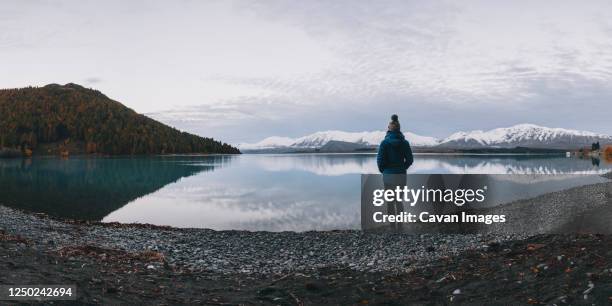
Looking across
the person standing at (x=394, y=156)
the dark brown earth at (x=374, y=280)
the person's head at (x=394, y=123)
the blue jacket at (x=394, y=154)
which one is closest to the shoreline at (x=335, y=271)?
the dark brown earth at (x=374, y=280)

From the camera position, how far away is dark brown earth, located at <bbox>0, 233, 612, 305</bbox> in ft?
38.7

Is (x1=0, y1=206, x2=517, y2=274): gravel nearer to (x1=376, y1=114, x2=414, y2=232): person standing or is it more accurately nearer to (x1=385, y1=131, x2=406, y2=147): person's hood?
(x1=376, y1=114, x2=414, y2=232): person standing

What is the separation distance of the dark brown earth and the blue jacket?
489cm

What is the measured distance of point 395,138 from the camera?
20109 mm

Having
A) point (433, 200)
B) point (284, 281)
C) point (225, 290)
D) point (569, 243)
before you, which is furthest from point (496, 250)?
point (225, 290)

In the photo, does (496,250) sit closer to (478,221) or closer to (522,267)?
(522,267)

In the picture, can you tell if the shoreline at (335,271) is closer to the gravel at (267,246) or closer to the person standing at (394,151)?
the gravel at (267,246)


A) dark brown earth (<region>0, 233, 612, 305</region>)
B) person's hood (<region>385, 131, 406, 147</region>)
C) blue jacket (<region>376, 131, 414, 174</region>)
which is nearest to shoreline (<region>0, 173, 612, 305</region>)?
dark brown earth (<region>0, 233, 612, 305</region>)

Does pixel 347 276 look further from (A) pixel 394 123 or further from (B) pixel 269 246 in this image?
(B) pixel 269 246

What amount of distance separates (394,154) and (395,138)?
2.31ft

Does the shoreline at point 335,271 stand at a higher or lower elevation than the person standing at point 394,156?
lower

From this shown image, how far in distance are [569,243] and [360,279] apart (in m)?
6.85

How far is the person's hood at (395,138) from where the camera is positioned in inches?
789

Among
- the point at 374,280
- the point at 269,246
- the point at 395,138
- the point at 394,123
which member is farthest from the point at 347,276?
the point at 269,246
